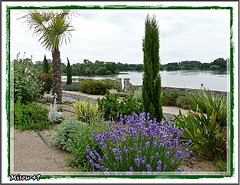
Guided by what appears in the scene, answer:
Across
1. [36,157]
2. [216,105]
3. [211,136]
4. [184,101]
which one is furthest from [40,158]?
[184,101]

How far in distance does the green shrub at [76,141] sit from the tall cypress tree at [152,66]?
1.48 meters

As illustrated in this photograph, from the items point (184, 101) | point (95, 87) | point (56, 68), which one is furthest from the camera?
point (95, 87)

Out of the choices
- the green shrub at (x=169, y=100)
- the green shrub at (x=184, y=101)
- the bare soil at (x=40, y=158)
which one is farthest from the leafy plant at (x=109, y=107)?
the green shrub at (x=169, y=100)

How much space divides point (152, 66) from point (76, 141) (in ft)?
8.22

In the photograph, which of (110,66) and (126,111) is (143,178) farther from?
(110,66)

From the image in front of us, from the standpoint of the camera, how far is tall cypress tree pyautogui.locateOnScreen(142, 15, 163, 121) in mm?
4941

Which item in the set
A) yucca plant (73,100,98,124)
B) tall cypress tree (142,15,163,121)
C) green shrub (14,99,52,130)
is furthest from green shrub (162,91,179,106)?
green shrub (14,99,52,130)

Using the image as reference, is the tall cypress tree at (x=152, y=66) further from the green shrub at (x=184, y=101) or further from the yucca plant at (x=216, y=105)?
the green shrub at (x=184, y=101)

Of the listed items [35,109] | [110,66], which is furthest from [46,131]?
[110,66]

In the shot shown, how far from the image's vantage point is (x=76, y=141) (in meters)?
3.69

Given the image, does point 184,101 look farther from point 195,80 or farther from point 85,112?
point 85,112

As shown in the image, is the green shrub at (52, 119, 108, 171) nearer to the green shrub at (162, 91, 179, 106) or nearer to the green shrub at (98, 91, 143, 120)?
the green shrub at (98, 91, 143, 120)

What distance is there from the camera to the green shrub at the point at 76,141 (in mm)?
3488

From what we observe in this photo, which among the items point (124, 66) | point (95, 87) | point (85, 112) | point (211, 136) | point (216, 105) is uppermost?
point (124, 66)
